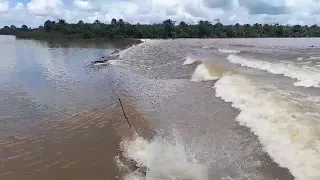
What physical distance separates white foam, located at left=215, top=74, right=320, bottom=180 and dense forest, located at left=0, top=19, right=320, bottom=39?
354 feet

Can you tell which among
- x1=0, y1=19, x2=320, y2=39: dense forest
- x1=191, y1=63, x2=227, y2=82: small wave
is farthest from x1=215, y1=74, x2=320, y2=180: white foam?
x1=0, y1=19, x2=320, y2=39: dense forest

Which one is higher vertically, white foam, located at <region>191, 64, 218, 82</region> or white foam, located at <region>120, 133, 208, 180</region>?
white foam, located at <region>191, 64, 218, 82</region>

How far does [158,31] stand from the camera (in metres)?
131

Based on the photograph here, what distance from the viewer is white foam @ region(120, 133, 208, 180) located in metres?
8.62

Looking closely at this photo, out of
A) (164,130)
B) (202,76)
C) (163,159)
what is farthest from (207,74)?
(163,159)

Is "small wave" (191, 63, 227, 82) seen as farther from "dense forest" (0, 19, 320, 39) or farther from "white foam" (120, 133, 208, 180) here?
"dense forest" (0, 19, 320, 39)

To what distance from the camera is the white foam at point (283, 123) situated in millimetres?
9000

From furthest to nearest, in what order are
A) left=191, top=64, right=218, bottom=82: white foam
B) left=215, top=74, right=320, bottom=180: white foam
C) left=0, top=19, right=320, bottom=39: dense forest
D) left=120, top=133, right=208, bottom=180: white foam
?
left=0, top=19, right=320, bottom=39: dense forest → left=191, top=64, right=218, bottom=82: white foam → left=215, top=74, right=320, bottom=180: white foam → left=120, top=133, right=208, bottom=180: white foam

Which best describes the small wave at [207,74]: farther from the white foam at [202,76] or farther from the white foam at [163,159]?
the white foam at [163,159]

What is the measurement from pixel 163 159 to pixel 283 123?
188 inches

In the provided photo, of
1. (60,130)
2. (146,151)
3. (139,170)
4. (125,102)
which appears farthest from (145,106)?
(139,170)

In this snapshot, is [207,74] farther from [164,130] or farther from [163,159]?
[163,159]

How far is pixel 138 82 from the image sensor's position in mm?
23188

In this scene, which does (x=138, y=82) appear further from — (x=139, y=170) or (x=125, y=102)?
(x=139, y=170)
